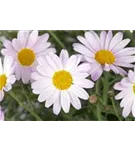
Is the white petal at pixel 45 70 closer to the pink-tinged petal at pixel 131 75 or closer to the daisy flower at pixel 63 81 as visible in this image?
the daisy flower at pixel 63 81

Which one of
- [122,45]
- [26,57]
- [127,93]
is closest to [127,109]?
[127,93]

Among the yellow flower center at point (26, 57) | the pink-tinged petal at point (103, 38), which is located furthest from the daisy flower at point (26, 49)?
the pink-tinged petal at point (103, 38)

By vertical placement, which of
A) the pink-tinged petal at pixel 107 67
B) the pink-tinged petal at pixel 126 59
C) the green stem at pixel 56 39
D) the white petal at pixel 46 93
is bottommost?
the white petal at pixel 46 93

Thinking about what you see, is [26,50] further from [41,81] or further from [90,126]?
[90,126]

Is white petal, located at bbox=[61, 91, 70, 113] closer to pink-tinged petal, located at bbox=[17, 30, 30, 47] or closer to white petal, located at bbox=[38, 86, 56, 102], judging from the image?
white petal, located at bbox=[38, 86, 56, 102]

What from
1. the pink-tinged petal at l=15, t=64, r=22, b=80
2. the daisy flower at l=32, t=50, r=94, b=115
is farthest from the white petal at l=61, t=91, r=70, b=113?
the pink-tinged petal at l=15, t=64, r=22, b=80

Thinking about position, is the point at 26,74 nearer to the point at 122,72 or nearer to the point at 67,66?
the point at 67,66
